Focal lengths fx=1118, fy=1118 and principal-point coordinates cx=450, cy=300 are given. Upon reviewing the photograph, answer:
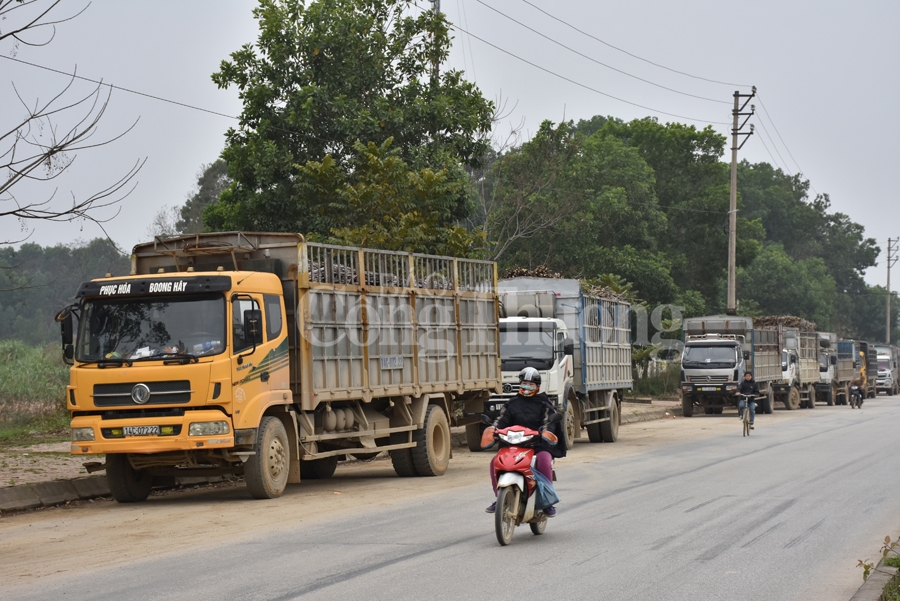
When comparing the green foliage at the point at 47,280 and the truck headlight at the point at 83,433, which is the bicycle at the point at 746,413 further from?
the green foliage at the point at 47,280

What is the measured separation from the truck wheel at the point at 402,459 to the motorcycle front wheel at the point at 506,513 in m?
7.20

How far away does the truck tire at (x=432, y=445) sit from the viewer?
17.5 m

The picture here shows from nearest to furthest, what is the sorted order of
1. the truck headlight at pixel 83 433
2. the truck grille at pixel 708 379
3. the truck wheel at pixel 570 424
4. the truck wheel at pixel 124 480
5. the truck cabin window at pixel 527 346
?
the truck headlight at pixel 83 433, the truck wheel at pixel 124 480, the truck cabin window at pixel 527 346, the truck wheel at pixel 570 424, the truck grille at pixel 708 379

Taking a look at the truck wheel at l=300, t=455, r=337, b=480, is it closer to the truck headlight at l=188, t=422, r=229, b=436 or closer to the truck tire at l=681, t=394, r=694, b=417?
the truck headlight at l=188, t=422, r=229, b=436

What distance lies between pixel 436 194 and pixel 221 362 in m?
14.4

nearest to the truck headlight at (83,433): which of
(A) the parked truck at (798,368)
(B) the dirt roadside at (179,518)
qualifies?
(B) the dirt roadside at (179,518)

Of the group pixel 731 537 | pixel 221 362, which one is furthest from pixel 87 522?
pixel 731 537

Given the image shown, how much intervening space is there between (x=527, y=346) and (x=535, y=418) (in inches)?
471

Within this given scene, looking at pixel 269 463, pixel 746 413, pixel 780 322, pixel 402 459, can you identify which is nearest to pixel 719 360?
pixel 780 322

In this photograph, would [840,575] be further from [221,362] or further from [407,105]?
[407,105]

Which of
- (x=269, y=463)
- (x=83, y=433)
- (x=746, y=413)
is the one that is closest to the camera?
(x=83, y=433)

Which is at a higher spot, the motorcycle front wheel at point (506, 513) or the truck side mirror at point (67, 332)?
the truck side mirror at point (67, 332)

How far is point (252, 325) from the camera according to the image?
45.5ft

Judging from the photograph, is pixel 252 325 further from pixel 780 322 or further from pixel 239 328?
pixel 780 322
